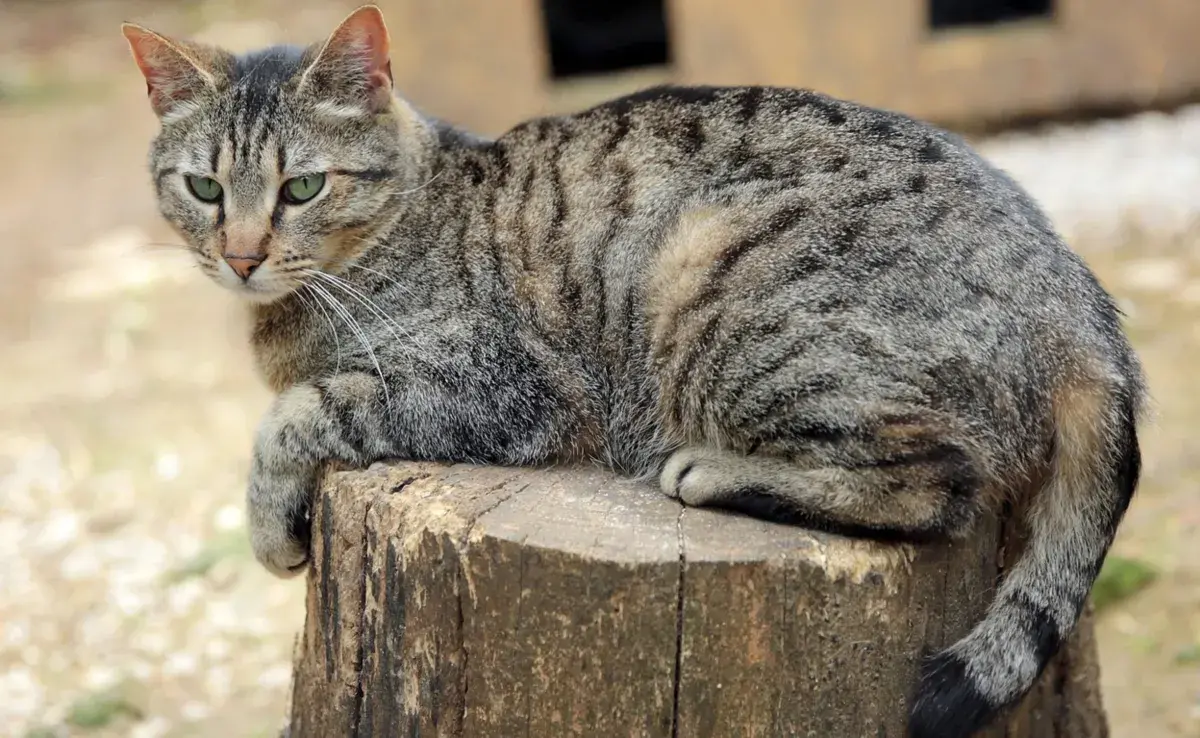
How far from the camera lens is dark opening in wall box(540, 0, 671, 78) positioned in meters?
8.78

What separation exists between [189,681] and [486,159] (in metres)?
2.47

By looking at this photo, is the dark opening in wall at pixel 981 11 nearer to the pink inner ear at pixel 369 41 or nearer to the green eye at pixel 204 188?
the pink inner ear at pixel 369 41

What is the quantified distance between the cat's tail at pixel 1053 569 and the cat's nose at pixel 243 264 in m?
1.78

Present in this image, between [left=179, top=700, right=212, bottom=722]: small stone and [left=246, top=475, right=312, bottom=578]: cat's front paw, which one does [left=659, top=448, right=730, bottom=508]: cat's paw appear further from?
[left=179, top=700, right=212, bottom=722]: small stone

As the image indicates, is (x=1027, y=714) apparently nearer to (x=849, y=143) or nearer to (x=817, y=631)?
(x=817, y=631)

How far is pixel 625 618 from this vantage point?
2359 mm

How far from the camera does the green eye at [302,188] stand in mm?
3010

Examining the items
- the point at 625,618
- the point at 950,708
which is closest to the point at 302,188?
the point at 625,618

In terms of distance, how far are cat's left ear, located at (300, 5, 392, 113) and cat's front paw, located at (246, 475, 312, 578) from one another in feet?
3.15

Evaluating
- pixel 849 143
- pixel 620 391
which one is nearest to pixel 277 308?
pixel 620 391

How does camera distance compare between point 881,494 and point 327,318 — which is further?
point 327,318

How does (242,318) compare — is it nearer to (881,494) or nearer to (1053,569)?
(881,494)

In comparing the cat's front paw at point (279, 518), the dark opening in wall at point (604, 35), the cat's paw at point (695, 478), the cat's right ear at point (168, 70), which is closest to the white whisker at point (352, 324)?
the cat's front paw at point (279, 518)

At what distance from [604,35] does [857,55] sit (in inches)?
76.1
